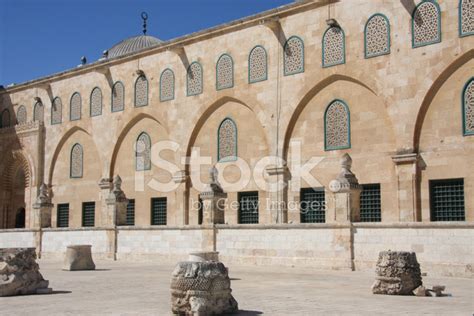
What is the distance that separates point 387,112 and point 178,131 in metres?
8.38

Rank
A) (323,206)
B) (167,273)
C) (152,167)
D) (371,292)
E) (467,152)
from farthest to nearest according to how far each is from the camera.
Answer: (152,167) → (323,206) → (467,152) → (167,273) → (371,292)

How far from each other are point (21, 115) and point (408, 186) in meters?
19.6

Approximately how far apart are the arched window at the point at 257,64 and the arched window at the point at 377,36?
3702mm

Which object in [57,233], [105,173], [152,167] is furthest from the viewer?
[105,173]

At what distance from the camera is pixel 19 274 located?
393 inches

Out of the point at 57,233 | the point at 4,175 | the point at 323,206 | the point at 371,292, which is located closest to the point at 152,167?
the point at 57,233

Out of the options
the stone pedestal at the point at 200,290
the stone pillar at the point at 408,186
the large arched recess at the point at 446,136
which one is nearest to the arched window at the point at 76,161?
the stone pillar at the point at 408,186

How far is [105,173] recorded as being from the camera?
84.0 feet

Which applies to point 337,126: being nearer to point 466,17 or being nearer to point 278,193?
point 278,193

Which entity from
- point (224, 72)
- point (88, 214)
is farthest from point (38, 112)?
point (224, 72)

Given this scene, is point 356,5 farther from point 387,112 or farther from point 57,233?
point 57,233

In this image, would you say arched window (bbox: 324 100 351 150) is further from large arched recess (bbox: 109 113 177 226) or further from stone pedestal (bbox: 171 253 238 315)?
stone pedestal (bbox: 171 253 238 315)

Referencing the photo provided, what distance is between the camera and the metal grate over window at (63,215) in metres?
27.2

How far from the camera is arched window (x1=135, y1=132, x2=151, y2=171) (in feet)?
79.6
